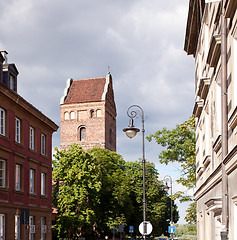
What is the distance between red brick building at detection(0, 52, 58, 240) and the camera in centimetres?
2516

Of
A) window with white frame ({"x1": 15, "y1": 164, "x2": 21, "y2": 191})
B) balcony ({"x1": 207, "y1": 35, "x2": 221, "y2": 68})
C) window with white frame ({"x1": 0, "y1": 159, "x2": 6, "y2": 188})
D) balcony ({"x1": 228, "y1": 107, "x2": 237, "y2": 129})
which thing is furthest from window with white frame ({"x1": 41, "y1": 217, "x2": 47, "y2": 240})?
balcony ({"x1": 228, "y1": 107, "x2": 237, "y2": 129})

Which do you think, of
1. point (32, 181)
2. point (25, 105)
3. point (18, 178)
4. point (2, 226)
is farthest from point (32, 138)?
point (2, 226)

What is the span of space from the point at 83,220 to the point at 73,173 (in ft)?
16.8

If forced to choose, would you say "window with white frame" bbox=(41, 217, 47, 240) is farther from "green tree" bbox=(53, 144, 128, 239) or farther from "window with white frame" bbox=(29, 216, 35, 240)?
"green tree" bbox=(53, 144, 128, 239)

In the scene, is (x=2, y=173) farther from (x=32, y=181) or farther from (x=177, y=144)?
(x=177, y=144)

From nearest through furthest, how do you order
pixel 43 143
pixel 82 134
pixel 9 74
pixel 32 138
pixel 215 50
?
pixel 215 50 → pixel 9 74 → pixel 32 138 → pixel 43 143 → pixel 82 134

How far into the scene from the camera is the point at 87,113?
97875 millimetres

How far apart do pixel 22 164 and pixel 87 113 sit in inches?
2757

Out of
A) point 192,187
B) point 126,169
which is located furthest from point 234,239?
point 126,169

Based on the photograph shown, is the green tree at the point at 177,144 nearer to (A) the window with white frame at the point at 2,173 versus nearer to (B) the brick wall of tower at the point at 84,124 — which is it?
(A) the window with white frame at the point at 2,173

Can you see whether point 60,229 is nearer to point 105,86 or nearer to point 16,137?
point 16,137

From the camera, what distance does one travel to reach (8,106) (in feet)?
84.9

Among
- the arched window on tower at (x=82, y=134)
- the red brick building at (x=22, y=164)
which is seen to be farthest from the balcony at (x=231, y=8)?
the arched window on tower at (x=82, y=134)

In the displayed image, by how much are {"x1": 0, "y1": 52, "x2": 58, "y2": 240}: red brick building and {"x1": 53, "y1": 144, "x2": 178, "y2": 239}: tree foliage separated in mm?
14778
